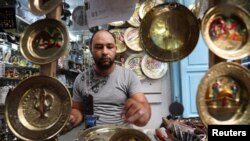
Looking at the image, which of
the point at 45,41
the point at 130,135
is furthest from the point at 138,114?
the point at 45,41

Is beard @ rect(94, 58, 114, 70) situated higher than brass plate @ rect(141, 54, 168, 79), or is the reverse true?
beard @ rect(94, 58, 114, 70)

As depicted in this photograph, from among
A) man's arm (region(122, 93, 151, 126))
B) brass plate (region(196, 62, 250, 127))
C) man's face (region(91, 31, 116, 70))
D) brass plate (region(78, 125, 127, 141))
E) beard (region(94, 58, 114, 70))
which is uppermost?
man's face (region(91, 31, 116, 70))

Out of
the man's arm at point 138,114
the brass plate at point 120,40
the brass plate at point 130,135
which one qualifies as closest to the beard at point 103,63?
the man's arm at point 138,114

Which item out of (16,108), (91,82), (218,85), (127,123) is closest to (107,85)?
(91,82)

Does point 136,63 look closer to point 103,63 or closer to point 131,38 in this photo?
point 131,38

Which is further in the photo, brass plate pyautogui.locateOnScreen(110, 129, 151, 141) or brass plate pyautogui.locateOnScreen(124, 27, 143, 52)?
brass plate pyautogui.locateOnScreen(124, 27, 143, 52)

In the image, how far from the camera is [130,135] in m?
0.81

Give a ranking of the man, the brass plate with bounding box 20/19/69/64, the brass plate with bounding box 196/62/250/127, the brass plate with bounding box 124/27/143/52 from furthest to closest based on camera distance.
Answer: the brass plate with bounding box 124/27/143/52, the man, the brass plate with bounding box 20/19/69/64, the brass plate with bounding box 196/62/250/127

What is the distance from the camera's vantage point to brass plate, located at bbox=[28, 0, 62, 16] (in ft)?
2.92

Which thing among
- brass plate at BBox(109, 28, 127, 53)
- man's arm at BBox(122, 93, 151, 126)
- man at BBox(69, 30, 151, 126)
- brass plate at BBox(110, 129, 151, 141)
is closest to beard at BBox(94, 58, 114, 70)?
man at BBox(69, 30, 151, 126)

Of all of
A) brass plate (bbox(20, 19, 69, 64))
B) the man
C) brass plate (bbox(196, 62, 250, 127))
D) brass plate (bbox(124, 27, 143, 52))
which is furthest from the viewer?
brass plate (bbox(124, 27, 143, 52))

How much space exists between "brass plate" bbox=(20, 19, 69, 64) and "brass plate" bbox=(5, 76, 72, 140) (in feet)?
0.22

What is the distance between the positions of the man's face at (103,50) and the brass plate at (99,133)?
0.37m

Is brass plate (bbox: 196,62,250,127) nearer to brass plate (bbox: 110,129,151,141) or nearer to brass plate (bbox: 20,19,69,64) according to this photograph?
brass plate (bbox: 110,129,151,141)
